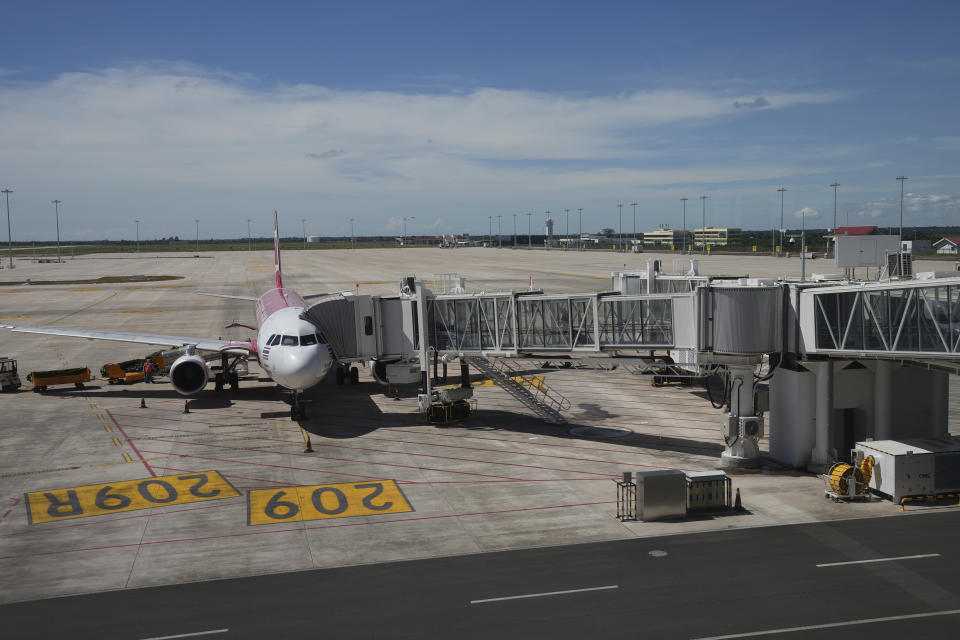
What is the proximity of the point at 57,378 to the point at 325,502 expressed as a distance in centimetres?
2781

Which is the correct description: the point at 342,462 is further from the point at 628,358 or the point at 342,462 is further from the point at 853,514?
the point at 853,514

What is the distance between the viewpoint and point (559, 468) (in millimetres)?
28625

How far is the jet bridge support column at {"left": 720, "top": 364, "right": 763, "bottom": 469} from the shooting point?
28.0 meters

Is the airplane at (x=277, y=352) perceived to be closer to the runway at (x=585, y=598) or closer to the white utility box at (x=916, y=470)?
the runway at (x=585, y=598)

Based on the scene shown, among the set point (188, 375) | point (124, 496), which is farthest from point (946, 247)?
point (124, 496)

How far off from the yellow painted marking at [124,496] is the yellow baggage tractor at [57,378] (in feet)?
66.7

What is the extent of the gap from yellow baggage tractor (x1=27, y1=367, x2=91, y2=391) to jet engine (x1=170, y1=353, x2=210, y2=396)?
862cm

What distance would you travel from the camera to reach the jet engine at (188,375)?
4000 cm

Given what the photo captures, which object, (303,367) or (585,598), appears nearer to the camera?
(585,598)

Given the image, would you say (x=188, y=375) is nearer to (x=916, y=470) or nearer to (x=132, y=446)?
(x=132, y=446)

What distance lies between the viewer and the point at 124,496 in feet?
84.8

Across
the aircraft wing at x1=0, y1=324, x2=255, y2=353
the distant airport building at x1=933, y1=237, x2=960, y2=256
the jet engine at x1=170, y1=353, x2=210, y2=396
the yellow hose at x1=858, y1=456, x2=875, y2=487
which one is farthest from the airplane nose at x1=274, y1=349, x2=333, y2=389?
the distant airport building at x1=933, y1=237, x2=960, y2=256

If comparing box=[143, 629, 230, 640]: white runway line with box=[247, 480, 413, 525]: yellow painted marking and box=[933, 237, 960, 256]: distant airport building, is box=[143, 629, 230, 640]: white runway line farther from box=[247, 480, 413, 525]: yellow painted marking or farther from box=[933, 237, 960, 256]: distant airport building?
box=[933, 237, 960, 256]: distant airport building

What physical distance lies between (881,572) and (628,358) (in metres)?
14.3
